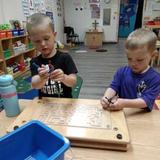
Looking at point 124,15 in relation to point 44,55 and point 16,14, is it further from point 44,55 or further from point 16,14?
point 44,55

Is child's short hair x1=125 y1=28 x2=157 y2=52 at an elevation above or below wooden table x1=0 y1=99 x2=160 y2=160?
above

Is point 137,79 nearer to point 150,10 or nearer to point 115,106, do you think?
point 115,106

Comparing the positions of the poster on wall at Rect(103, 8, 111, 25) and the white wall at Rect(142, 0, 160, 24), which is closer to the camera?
the white wall at Rect(142, 0, 160, 24)

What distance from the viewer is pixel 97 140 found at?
0.56m

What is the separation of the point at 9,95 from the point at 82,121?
0.30m

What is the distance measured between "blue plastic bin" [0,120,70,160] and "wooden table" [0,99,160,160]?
0.31 ft

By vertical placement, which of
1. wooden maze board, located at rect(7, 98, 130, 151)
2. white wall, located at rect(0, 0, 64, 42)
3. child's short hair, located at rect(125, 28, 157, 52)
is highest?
white wall, located at rect(0, 0, 64, 42)

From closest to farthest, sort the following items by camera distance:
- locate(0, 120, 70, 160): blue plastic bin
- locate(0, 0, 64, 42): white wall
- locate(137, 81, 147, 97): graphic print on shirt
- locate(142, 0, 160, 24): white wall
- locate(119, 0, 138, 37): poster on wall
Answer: locate(0, 120, 70, 160): blue plastic bin < locate(137, 81, 147, 97): graphic print on shirt < locate(0, 0, 64, 42): white wall < locate(142, 0, 160, 24): white wall < locate(119, 0, 138, 37): poster on wall

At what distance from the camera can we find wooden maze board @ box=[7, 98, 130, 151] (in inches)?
22.1

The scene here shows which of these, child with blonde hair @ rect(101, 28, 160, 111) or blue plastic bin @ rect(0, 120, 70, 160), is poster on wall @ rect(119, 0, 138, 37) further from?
blue plastic bin @ rect(0, 120, 70, 160)

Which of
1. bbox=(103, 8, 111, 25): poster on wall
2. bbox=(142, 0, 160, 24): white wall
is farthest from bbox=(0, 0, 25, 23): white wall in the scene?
bbox=(142, 0, 160, 24): white wall

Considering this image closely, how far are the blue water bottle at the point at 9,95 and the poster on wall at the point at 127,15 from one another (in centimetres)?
769

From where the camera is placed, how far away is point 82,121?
64 cm

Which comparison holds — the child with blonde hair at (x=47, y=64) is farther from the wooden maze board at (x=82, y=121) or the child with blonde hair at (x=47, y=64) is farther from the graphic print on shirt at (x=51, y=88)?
the wooden maze board at (x=82, y=121)
